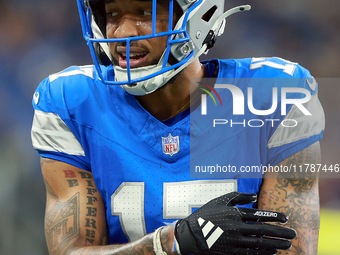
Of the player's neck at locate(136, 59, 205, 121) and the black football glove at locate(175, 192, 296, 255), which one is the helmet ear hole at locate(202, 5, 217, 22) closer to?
the player's neck at locate(136, 59, 205, 121)

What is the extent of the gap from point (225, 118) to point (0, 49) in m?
1.89

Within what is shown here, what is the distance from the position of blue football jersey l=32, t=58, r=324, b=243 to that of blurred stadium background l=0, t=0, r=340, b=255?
1.18m

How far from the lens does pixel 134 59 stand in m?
1.17

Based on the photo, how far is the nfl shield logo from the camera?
1245 mm

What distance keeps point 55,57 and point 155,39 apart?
5.22 ft

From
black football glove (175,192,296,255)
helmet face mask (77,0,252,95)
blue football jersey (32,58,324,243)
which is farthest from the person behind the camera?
blue football jersey (32,58,324,243)

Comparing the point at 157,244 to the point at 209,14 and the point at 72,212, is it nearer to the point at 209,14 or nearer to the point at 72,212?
the point at 72,212

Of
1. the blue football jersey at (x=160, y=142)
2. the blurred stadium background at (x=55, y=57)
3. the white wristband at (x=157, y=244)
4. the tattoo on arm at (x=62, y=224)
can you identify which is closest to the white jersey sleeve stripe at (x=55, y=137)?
the blue football jersey at (x=160, y=142)

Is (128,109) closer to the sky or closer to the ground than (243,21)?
closer to the ground

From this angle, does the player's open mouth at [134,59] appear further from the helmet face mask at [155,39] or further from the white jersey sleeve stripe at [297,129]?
the white jersey sleeve stripe at [297,129]

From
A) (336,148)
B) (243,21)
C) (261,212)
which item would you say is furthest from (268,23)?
(261,212)

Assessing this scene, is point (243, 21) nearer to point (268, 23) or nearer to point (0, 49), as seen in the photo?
point (268, 23)

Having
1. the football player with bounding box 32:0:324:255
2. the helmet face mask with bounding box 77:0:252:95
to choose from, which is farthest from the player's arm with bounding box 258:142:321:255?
the helmet face mask with bounding box 77:0:252:95

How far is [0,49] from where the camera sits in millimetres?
2584
